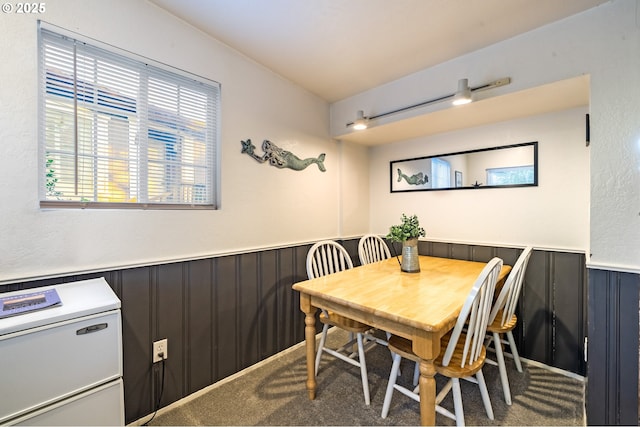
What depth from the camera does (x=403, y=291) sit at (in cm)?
157

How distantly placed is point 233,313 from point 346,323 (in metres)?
0.84

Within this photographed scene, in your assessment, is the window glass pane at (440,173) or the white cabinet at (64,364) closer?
the white cabinet at (64,364)

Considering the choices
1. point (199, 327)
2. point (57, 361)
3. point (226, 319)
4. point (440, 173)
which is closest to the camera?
point (57, 361)

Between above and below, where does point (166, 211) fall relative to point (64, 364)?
above

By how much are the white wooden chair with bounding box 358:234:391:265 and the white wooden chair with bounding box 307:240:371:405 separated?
0.22 m

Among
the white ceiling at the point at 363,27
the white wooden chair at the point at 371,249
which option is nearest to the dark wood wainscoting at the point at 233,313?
the white wooden chair at the point at 371,249

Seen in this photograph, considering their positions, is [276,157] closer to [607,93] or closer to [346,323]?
[346,323]

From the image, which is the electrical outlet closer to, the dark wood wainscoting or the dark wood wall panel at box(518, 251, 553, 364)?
the dark wood wainscoting

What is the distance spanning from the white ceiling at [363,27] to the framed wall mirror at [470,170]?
893 millimetres

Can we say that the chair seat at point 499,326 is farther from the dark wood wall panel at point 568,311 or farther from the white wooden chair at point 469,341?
the dark wood wall panel at point 568,311

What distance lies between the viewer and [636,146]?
138 cm

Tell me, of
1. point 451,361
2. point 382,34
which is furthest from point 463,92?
Answer: point 451,361

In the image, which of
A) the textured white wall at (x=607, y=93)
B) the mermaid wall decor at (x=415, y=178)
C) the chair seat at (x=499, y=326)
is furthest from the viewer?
the mermaid wall decor at (x=415, y=178)

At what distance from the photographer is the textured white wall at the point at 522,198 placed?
1984 millimetres
